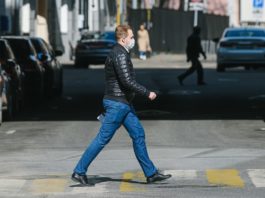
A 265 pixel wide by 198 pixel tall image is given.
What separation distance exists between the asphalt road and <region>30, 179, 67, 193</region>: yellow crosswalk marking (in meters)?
0.01

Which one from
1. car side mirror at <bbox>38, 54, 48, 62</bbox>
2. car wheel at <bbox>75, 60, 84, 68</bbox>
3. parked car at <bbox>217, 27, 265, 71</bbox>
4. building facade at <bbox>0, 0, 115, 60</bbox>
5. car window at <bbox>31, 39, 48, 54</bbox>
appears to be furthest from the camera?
car wheel at <bbox>75, 60, 84, 68</bbox>

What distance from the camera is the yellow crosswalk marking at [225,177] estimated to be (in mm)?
12868

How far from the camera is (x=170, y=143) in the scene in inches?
703

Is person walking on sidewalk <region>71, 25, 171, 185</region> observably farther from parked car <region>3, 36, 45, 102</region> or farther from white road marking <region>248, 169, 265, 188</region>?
parked car <region>3, 36, 45, 102</region>

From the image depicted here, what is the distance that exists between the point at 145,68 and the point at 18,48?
2033 cm

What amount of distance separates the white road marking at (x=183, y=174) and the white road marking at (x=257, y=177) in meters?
0.66

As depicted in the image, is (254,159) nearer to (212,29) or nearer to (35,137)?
(35,137)

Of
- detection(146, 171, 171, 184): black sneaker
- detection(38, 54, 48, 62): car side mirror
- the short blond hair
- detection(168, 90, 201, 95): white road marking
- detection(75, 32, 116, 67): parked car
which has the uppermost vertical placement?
the short blond hair

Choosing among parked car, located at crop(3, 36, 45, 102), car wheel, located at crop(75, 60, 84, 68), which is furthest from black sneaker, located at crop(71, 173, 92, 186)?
car wheel, located at crop(75, 60, 84, 68)

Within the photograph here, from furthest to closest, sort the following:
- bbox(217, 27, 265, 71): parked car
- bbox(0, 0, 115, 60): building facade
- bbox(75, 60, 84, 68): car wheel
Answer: bbox(75, 60, 84, 68): car wheel, bbox(0, 0, 115, 60): building facade, bbox(217, 27, 265, 71): parked car

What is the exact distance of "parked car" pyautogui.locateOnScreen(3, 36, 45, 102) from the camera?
26.2 metres

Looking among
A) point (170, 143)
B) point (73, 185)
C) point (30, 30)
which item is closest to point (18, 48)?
point (170, 143)

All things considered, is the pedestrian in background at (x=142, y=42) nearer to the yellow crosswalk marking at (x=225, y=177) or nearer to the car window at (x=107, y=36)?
the car window at (x=107, y=36)

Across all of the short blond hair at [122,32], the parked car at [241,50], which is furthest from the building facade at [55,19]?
the short blond hair at [122,32]
